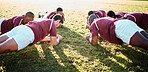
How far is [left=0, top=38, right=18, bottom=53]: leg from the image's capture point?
2.53m

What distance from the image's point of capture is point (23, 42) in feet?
9.18

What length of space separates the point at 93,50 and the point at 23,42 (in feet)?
6.93

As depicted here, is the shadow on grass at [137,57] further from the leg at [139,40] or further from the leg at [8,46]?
the leg at [8,46]

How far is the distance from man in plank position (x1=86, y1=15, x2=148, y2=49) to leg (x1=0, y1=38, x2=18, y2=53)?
2.26 metres

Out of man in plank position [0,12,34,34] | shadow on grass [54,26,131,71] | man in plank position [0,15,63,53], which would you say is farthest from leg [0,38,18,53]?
man in plank position [0,12,34,34]

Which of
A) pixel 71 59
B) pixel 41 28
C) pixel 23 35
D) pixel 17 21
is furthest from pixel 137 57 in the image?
pixel 17 21

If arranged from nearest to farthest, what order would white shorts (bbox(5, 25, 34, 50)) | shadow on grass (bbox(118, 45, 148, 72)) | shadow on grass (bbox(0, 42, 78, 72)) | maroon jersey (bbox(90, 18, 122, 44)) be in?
white shorts (bbox(5, 25, 34, 50)) → shadow on grass (bbox(0, 42, 78, 72)) → shadow on grass (bbox(118, 45, 148, 72)) → maroon jersey (bbox(90, 18, 122, 44))

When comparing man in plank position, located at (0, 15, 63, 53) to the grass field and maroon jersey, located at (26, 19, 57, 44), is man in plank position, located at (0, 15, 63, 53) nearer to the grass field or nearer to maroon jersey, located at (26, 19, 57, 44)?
maroon jersey, located at (26, 19, 57, 44)

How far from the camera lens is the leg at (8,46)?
2.53 m

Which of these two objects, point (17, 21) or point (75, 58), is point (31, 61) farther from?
point (17, 21)

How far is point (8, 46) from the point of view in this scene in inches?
101

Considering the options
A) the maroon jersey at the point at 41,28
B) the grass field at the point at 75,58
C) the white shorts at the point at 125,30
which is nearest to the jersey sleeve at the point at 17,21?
the grass field at the point at 75,58

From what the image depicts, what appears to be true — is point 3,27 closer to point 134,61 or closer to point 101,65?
point 101,65

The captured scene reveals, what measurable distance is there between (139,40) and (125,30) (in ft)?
1.31
